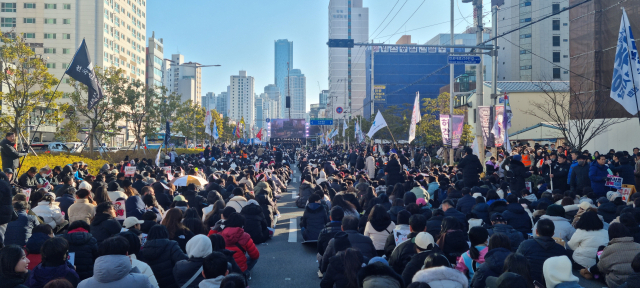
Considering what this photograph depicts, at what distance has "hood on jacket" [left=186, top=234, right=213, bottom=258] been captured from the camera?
5.65 m

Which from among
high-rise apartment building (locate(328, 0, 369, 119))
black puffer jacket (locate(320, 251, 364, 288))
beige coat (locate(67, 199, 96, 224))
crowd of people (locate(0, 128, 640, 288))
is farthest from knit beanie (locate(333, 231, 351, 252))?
high-rise apartment building (locate(328, 0, 369, 119))

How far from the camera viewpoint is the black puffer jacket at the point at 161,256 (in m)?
6.03

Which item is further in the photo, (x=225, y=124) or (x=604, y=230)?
(x=225, y=124)

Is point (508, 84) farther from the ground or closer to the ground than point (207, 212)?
farther from the ground

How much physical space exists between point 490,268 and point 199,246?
319 centimetres

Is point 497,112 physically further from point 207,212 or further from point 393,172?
point 207,212

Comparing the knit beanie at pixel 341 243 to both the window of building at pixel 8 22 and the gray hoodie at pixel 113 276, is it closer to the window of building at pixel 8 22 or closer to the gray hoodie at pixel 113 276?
the gray hoodie at pixel 113 276

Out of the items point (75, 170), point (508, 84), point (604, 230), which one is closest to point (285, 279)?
point (604, 230)

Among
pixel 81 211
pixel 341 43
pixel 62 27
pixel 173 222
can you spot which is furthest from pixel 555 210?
pixel 62 27

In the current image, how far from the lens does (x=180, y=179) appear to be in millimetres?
13359

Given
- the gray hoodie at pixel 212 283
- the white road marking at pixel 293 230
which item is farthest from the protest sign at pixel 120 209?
the gray hoodie at pixel 212 283

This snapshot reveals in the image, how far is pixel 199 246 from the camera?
5664 millimetres

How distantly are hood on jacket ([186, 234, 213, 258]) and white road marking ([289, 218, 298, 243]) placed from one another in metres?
5.63

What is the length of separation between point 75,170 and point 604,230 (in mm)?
15127
